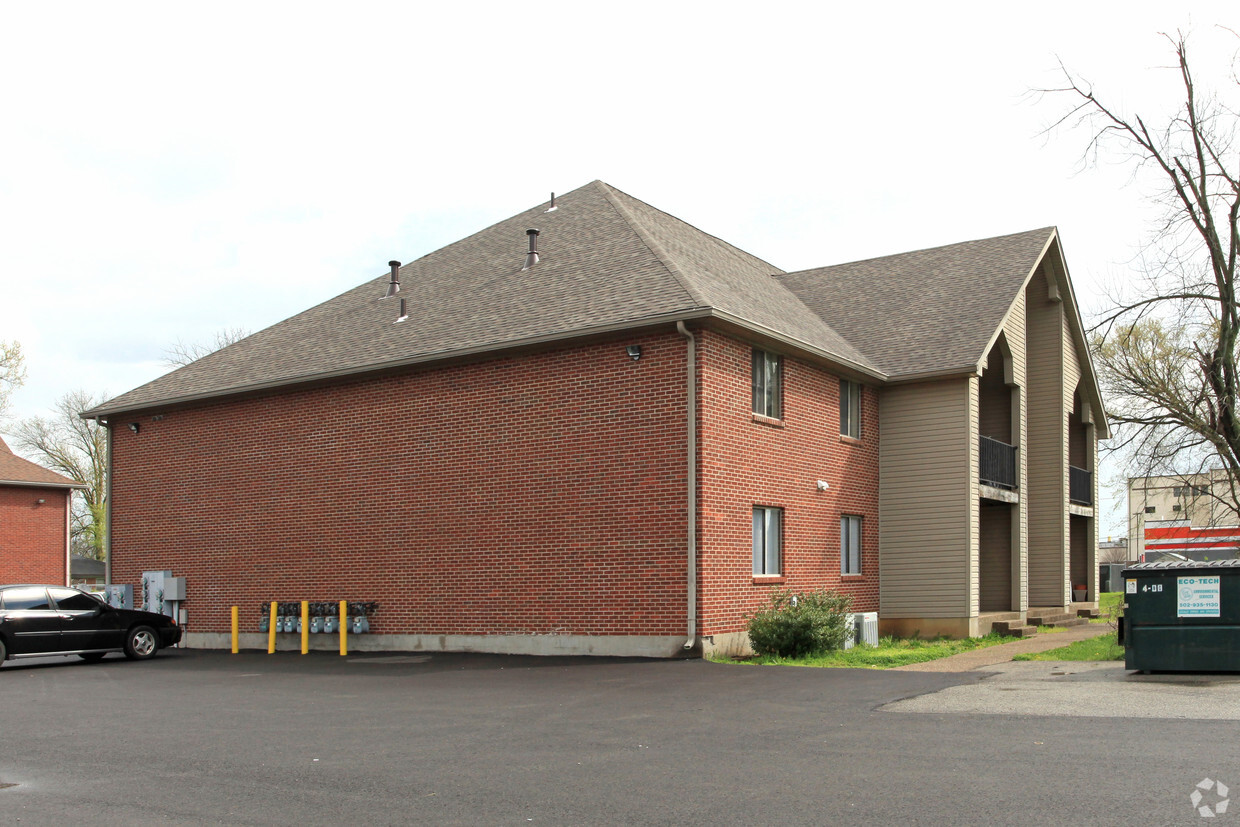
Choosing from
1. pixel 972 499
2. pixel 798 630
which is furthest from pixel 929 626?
pixel 798 630

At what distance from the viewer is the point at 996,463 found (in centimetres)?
2377

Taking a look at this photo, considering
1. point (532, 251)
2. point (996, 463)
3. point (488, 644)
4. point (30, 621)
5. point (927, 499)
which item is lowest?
point (488, 644)

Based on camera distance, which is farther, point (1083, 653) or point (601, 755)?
point (1083, 653)

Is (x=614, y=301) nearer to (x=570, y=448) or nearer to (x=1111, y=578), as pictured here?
(x=570, y=448)

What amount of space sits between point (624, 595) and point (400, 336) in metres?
7.60

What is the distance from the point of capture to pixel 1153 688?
41.8ft

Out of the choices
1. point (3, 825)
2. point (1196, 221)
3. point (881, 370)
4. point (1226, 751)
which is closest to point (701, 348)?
point (881, 370)

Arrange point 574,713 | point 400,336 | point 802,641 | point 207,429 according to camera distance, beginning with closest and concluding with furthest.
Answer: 1. point 574,713
2. point 802,641
3. point 400,336
4. point 207,429

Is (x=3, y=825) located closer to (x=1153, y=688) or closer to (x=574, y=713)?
(x=574, y=713)

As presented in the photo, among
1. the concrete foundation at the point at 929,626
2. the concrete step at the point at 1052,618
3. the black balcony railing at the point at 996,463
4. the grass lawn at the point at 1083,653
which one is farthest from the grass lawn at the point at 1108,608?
the grass lawn at the point at 1083,653

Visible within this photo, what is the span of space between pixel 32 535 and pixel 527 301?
27836 millimetres

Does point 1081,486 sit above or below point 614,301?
below

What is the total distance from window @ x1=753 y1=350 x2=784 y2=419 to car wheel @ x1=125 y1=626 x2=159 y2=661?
11981 millimetres

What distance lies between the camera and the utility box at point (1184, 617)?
13859 millimetres
